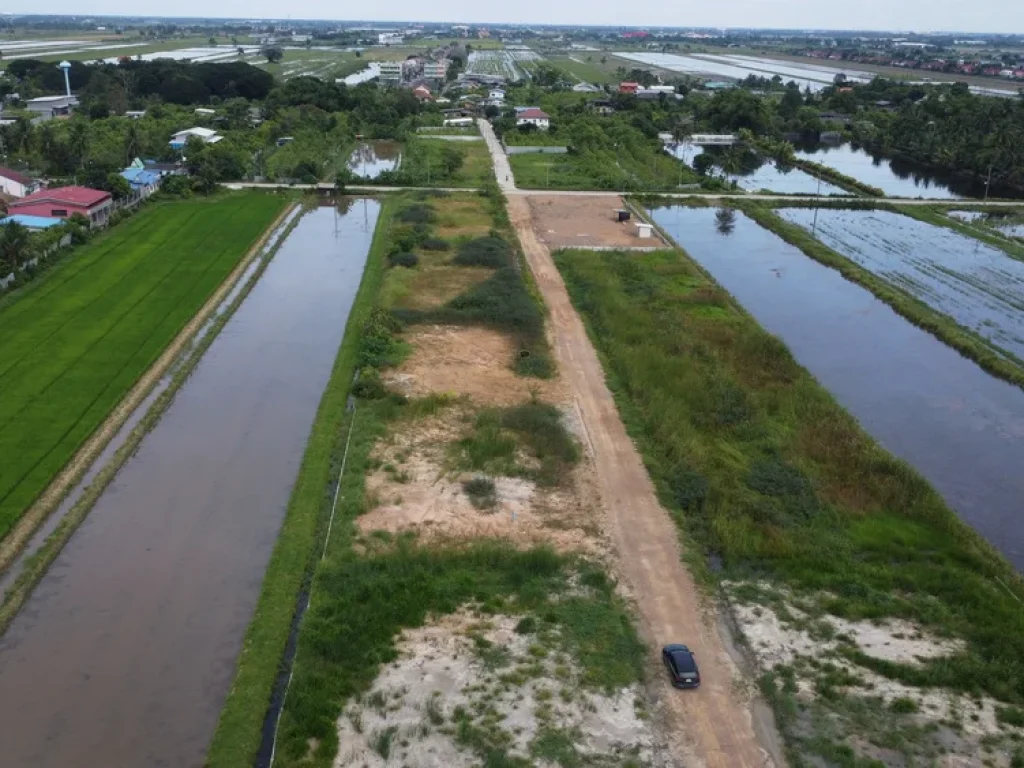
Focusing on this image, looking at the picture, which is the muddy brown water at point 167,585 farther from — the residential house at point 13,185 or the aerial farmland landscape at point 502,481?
the residential house at point 13,185

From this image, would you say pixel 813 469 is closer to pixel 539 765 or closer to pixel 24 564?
pixel 539 765

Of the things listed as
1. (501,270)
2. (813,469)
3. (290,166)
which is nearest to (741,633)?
(813,469)

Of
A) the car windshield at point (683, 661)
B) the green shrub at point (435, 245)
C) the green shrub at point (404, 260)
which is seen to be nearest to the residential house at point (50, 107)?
the green shrub at point (435, 245)

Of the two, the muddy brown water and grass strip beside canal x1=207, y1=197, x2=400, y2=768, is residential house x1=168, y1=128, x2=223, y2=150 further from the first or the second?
grass strip beside canal x1=207, y1=197, x2=400, y2=768

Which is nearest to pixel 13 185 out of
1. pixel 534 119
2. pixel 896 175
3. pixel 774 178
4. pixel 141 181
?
pixel 141 181

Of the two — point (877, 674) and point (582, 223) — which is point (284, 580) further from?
point (582, 223)
